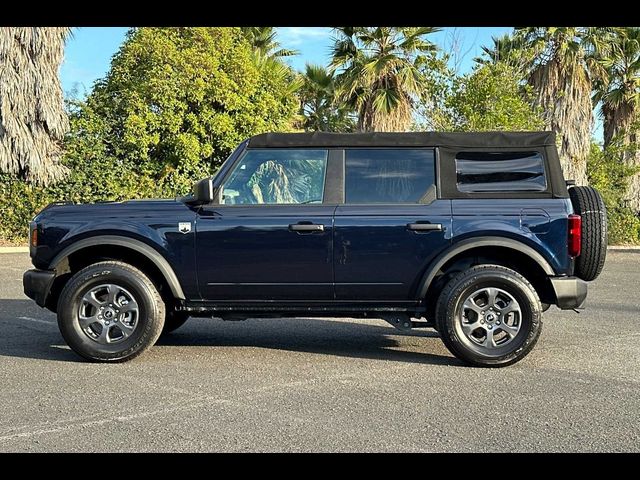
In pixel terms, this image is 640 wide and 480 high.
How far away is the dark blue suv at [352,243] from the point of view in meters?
6.06

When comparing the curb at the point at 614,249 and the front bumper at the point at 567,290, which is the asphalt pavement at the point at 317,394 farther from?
the curb at the point at 614,249

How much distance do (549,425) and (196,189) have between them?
3367mm

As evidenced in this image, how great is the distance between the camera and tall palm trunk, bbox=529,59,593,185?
78.2 feet

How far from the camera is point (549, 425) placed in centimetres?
450

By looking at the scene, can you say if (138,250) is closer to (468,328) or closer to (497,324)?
(468,328)

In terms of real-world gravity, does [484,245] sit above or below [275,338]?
above

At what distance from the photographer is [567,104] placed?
24.0 m

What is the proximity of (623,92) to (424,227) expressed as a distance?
23.5 m

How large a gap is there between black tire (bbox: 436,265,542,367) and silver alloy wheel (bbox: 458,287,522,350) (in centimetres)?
1

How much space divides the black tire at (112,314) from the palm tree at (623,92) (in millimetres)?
21929

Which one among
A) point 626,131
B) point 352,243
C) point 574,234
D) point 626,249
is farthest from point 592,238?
point 626,131

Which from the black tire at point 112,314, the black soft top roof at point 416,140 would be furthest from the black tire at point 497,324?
the black tire at point 112,314
